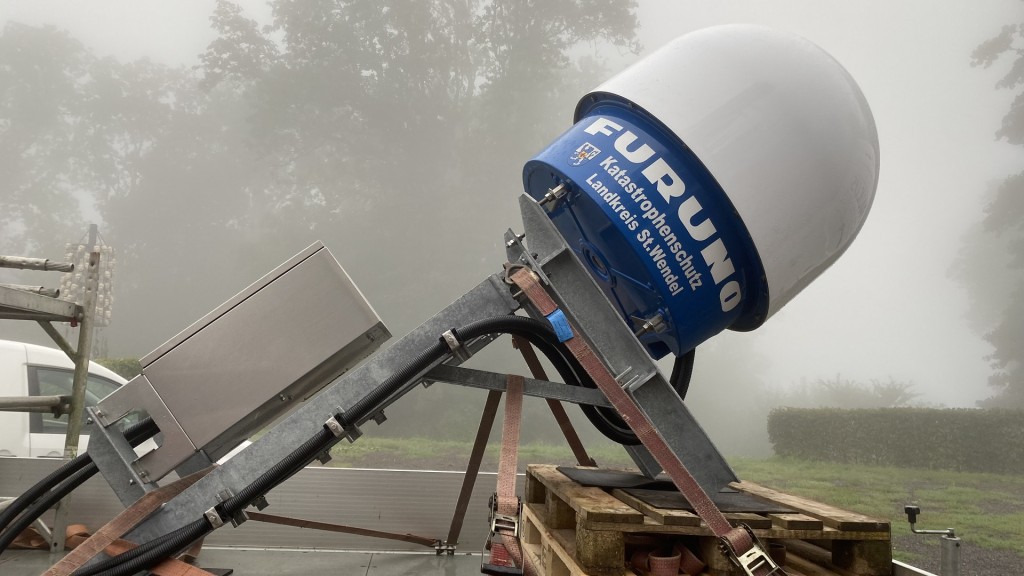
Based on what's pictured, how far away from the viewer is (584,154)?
224 cm

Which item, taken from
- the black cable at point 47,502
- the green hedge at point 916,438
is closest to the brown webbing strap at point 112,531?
the black cable at point 47,502

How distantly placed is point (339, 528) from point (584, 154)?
8.88ft

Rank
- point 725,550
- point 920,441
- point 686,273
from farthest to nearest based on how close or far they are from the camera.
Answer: point 920,441 < point 686,273 < point 725,550

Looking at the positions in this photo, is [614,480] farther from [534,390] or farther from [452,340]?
[452,340]

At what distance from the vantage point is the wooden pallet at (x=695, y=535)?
1.83 m

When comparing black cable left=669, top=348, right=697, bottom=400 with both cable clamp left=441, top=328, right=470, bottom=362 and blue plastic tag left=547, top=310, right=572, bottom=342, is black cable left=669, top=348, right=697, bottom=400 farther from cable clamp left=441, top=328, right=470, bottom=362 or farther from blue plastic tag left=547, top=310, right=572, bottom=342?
cable clamp left=441, top=328, right=470, bottom=362

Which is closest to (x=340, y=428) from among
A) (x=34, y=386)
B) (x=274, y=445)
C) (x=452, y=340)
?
(x=274, y=445)

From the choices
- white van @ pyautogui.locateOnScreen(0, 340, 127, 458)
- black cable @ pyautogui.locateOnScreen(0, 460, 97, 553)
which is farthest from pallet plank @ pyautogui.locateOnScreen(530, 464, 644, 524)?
white van @ pyautogui.locateOnScreen(0, 340, 127, 458)

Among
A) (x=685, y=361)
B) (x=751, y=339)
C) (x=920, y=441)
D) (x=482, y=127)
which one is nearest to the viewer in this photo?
(x=685, y=361)

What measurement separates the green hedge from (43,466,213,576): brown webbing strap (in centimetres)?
1052

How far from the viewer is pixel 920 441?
1006 cm

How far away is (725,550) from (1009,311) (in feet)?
56.9

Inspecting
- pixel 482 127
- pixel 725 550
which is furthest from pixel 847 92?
pixel 482 127

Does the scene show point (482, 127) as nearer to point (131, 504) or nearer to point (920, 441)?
point (920, 441)
